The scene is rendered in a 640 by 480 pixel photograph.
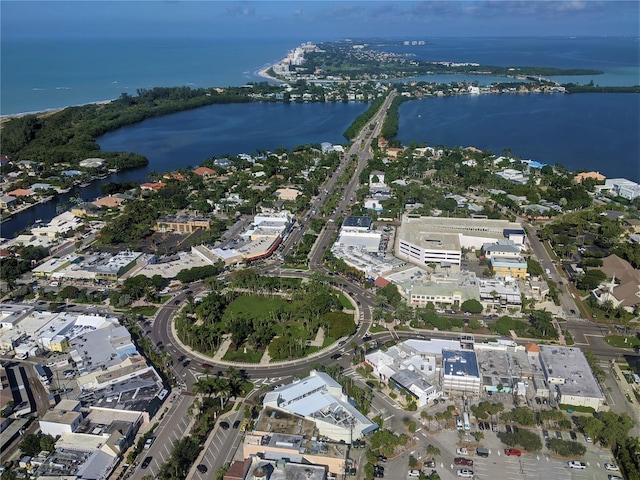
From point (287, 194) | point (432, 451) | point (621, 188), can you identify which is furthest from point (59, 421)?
point (621, 188)

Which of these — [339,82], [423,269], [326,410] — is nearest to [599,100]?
[339,82]

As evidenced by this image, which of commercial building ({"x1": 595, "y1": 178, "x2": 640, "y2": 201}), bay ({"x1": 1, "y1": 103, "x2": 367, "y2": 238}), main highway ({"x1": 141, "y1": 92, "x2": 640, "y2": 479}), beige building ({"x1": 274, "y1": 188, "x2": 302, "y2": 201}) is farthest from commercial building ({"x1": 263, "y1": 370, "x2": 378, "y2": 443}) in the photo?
commercial building ({"x1": 595, "y1": 178, "x2": 640, "y2": 201})

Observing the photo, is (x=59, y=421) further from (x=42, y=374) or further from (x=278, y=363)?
(x=278, y=363)

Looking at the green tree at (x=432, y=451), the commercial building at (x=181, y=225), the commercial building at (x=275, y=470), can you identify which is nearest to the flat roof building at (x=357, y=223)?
the commercial building at (x=181, y=225)

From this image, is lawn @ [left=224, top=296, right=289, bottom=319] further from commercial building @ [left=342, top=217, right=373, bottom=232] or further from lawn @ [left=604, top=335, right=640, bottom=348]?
lawn @ [left=604, top=335, right=640, bottom=348]

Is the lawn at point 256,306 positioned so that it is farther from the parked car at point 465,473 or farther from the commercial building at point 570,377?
the commercial building at point 570,377

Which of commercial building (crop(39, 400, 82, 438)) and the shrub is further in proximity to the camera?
commercial building (crop(39, 400, 82, 438))
